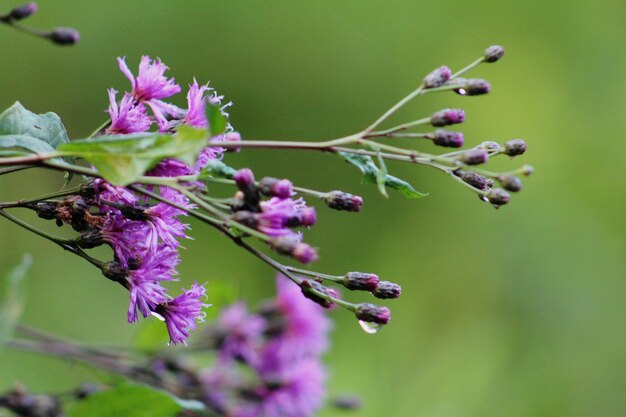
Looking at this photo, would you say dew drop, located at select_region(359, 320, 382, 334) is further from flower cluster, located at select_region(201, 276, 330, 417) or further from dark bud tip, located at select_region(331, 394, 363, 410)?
dark bud tip, located at select_region(331, 394, 363, 410)

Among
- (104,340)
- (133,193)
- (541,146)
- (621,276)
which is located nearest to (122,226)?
(133,193)

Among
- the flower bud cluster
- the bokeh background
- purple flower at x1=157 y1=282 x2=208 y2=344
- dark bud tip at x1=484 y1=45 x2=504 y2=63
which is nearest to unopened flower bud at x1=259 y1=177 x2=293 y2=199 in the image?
the flower bud cluster

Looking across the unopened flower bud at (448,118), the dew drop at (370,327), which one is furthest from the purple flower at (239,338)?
the unopened flower bud at (448,118)

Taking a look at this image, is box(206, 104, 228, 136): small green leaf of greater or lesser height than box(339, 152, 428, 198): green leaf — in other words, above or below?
above

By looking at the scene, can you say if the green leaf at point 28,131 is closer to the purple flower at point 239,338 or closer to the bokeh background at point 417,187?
the purple flower at point 239,338

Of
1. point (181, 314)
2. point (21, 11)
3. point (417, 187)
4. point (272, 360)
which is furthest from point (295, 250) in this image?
point (417, 187)

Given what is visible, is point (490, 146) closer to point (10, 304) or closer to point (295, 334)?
point (10, 304)

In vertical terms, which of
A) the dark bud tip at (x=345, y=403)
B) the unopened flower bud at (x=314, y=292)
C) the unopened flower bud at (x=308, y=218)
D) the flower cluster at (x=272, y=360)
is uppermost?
the unopened flower bud at (x=308, y=218)
